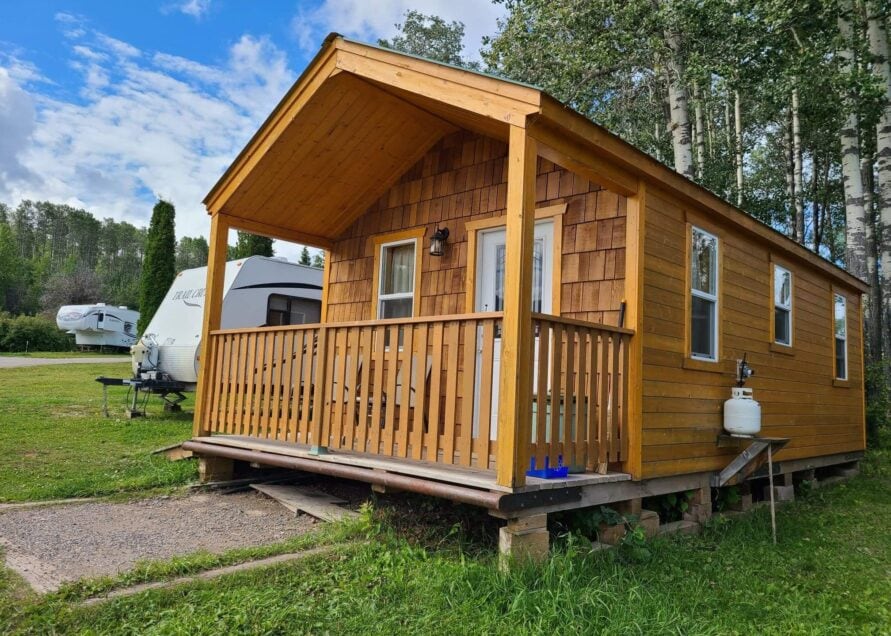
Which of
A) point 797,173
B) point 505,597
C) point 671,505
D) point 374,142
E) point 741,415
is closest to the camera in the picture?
point 505,597

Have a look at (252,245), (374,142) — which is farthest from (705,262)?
(252,245)

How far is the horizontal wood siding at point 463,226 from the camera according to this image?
17.2ft

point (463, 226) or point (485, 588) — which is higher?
point (463, 226)

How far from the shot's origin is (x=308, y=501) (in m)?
5.30

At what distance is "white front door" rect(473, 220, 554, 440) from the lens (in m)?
5.71

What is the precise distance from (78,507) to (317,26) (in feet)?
45.7

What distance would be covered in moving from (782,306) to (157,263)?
1986 cm

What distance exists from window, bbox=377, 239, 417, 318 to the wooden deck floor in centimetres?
205

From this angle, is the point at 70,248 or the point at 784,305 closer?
the point at 784,305

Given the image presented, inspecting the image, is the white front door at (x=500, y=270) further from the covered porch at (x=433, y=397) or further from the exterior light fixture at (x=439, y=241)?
the covered porch at (x=433, y=397)

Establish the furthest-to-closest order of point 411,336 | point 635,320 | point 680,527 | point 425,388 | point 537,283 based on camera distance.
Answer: point 537,283 < point 680,527 < point 635,320 < point 425,388 < point 411,336

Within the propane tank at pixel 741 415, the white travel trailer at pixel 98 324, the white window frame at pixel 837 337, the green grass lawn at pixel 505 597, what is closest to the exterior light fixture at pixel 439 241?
the green grass lawn at pixel 505 597

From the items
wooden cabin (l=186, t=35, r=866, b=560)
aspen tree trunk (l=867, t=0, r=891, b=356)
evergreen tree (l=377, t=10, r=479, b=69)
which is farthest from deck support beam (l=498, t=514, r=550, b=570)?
evergreen tree (l=377, t=10, r=479, b=69)

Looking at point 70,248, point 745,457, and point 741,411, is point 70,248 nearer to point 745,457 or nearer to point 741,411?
point 741,411
